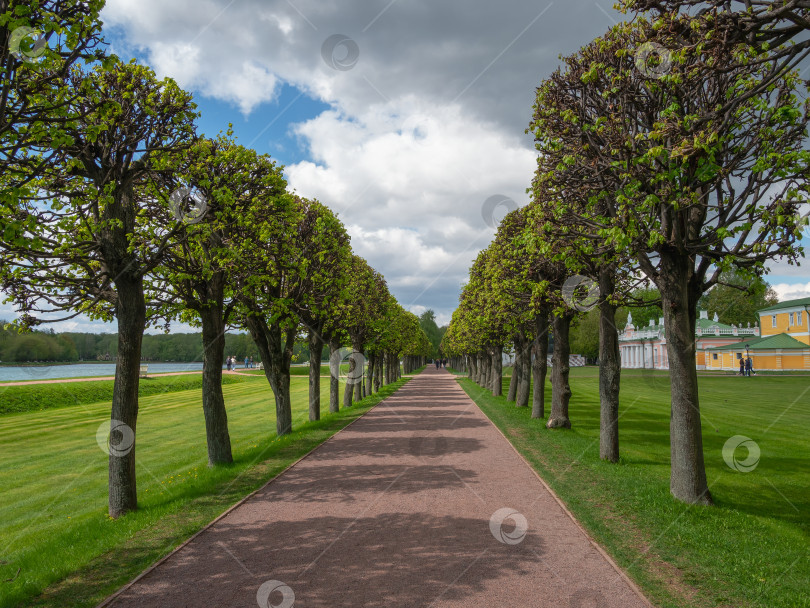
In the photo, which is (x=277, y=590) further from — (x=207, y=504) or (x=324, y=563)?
(x=207, y=504)

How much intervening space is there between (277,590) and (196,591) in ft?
3.40

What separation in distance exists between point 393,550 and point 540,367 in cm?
1695

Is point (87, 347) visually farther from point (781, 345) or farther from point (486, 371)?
point (781, 345)

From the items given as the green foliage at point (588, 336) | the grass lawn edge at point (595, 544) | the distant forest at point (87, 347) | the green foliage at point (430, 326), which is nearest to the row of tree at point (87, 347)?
the distant forest at point (87, 347)

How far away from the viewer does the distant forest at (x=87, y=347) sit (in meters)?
37.8

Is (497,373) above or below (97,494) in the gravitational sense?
above

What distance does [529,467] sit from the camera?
42.8 feet

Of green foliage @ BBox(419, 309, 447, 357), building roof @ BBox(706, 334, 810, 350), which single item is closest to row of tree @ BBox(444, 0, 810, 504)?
building roof @ BBox(706, 334, 810, 350)

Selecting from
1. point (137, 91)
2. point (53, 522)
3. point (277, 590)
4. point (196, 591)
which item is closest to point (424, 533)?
point (277, 590)

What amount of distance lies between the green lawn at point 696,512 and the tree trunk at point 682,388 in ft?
1.47

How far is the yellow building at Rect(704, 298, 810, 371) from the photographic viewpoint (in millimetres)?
66188

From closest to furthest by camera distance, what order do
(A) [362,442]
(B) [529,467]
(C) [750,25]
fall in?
(C) [750,25] → (B) [529,467] → (A) [362,442]

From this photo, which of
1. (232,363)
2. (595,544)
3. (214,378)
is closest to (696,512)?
(595,544)

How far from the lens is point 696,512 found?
891 cm
